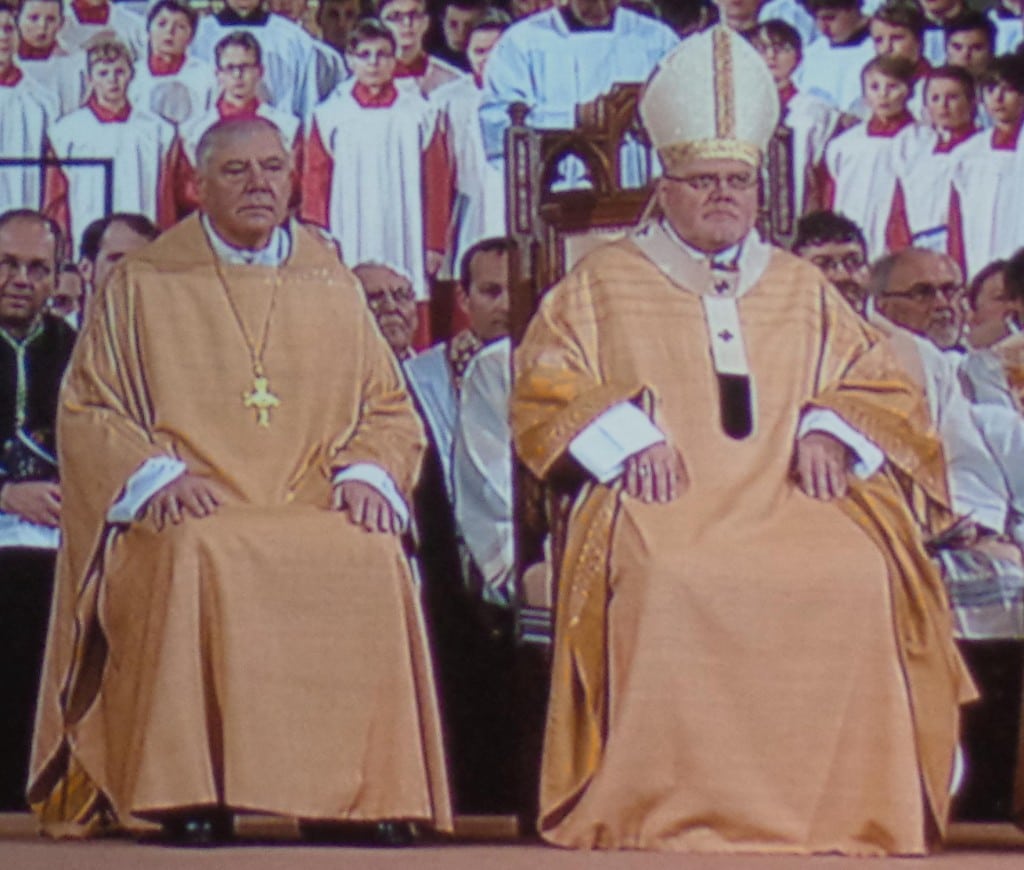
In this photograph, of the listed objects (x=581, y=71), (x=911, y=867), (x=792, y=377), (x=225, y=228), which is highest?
(x=581, y=71)

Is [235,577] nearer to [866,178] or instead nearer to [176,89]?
[176,89]

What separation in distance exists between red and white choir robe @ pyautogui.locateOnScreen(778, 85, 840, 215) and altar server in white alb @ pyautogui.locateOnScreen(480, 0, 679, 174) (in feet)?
1.43

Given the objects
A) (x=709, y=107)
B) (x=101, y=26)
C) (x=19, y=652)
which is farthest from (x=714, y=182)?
(x=19, y=652)

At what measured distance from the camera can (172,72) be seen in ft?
29.1

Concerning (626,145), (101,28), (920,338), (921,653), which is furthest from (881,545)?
(101,28)

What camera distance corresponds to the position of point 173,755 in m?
7.65

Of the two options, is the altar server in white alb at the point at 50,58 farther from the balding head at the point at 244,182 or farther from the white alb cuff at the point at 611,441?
the white alb cuff at the point at 611,441

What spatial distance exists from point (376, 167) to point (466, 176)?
0.30m

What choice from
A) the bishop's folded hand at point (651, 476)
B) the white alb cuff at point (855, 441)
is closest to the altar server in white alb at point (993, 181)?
the white alb cuff at point (855, 441)

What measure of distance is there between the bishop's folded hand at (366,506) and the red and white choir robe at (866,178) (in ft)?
5.99

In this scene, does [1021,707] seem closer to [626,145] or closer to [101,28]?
[626,145]

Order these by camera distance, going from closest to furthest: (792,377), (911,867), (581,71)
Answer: (911,867) < (792,377) < (581,71)

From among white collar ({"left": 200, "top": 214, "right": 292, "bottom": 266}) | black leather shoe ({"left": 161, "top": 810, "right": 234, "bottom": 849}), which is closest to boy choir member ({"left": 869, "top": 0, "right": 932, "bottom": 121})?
white collar ({"left": 200, "top": 214, "right": 292, "bottom": 266})

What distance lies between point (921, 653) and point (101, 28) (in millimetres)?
3371
